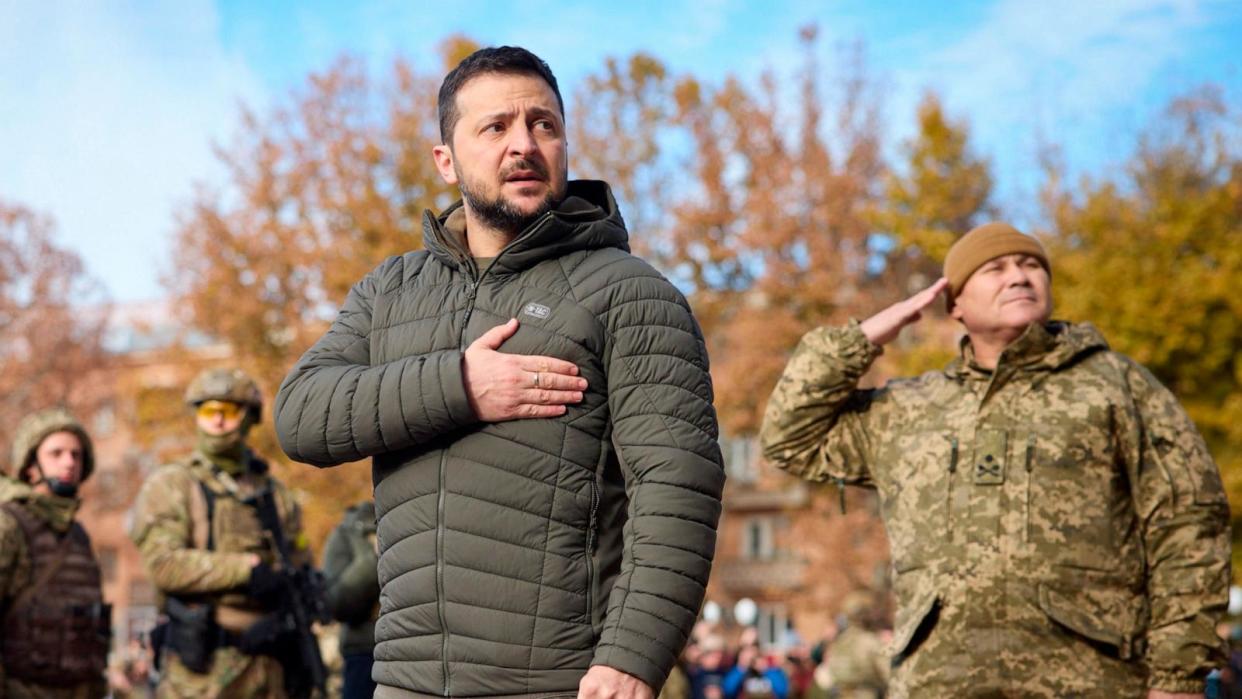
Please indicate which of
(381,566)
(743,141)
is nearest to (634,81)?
(743,141)

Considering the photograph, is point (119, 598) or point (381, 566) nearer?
point (381, 566)

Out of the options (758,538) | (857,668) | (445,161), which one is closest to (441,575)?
(445,161)

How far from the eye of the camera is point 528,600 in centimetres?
358

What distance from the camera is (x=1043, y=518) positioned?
217 inches

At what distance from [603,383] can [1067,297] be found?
25.6m

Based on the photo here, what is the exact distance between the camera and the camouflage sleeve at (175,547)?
345 inches

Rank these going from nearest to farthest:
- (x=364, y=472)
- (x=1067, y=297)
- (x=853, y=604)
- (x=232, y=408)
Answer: (x=232, y=408) < (x=853, y=604) < (x=1067, y=297) < (x=364, y=472)

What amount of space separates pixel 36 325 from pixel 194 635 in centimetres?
3882

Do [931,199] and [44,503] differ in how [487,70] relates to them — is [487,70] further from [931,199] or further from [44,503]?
[931,199]

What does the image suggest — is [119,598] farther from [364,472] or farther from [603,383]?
[603,383]

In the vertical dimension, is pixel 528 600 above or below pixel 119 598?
below

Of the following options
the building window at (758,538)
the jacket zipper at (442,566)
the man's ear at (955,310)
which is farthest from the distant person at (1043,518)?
the building window at (758,538)

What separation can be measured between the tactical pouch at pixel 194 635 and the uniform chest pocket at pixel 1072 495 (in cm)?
498

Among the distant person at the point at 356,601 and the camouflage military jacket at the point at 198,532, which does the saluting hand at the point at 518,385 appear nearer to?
the camouflage military jacket at the point at 198,532
